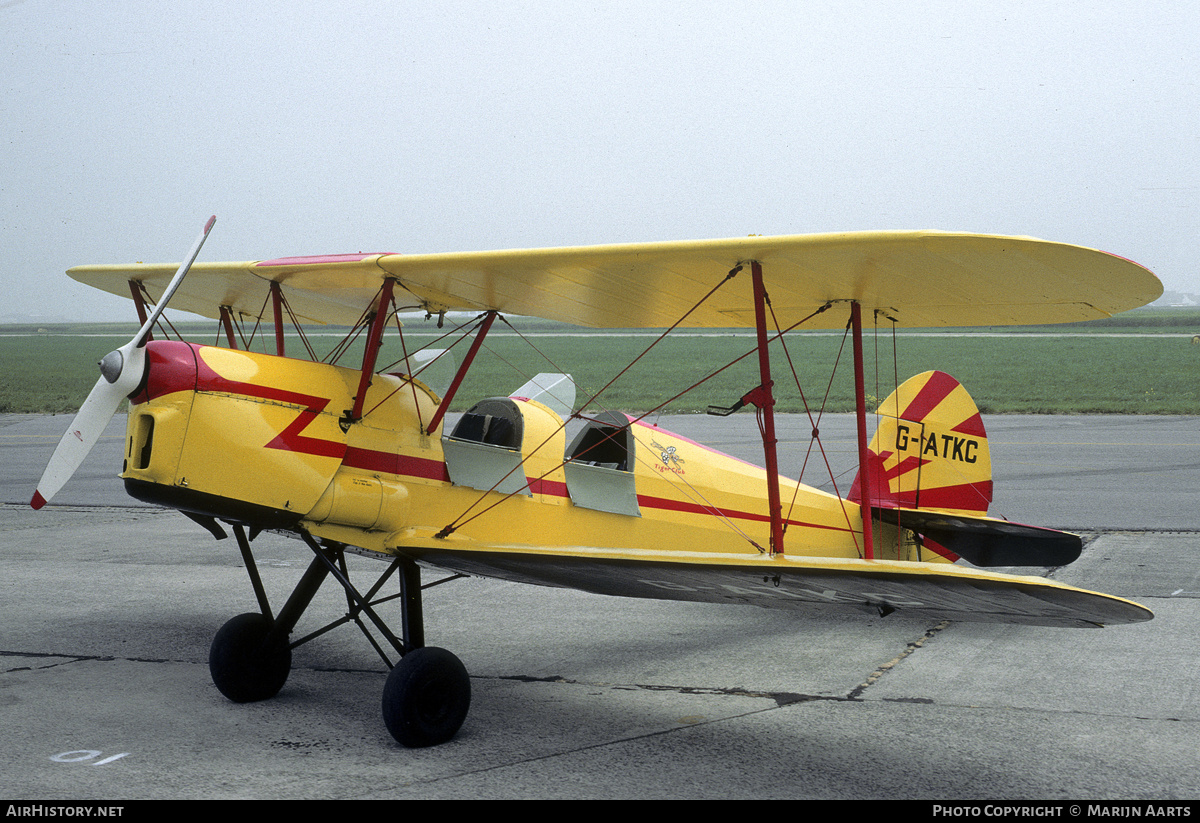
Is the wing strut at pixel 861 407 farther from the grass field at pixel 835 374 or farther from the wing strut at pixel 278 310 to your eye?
the grass field at pixel 835 374

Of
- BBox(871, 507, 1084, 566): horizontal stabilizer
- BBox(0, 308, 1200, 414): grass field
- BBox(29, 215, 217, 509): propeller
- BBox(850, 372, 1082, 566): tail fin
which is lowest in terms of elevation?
→ BBox(0, 308, 1200, 414): grass field

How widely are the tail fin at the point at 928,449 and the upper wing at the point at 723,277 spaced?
66cm

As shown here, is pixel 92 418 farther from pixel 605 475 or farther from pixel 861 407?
pixel 861 407

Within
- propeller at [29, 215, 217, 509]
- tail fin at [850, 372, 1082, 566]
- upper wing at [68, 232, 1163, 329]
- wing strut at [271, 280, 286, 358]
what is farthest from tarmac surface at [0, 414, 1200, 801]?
upper wing at [68, 232, 1163, 329]

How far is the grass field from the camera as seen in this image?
2692 centimetres

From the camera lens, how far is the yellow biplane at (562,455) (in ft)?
14.4

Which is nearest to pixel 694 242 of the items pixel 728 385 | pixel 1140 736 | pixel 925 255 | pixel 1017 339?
pixel 925 255

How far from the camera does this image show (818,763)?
4.34m

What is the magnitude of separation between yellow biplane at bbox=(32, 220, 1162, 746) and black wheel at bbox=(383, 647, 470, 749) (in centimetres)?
1

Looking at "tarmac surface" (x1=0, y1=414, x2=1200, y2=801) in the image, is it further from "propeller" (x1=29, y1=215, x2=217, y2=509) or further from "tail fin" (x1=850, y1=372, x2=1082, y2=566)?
"propeller" (x1=29, y1=215, x2=217, y2=509)

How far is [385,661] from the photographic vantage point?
197 inches

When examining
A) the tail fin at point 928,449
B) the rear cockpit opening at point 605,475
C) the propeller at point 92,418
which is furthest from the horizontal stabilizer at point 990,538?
the propeller at point 92,418

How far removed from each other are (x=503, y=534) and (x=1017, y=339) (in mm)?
65877

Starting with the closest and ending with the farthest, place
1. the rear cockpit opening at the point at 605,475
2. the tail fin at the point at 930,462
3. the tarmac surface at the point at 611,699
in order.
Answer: the tarmac surface at the point at 611,699 → the rear cockpit opening at the point at 605,475 → the tail fin at the point at 930,462
